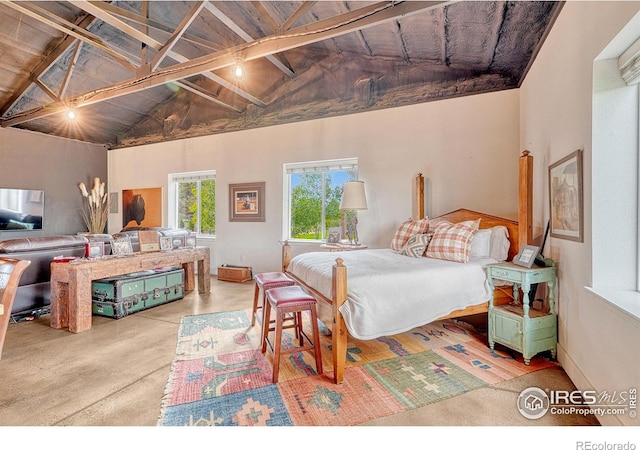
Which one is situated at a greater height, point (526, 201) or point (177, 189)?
point (177, 189)

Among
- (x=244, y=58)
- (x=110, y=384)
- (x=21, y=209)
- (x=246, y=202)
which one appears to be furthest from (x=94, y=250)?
(x=21, y=209)

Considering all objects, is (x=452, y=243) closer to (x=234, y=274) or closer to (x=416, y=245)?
(x=416, y=245)

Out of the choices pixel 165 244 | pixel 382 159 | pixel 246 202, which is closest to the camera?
pixel 165 244

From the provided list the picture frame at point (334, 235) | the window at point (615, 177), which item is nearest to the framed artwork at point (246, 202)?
the picture frame at point (334, 235)

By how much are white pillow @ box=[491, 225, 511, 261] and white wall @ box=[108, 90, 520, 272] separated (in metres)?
0.62

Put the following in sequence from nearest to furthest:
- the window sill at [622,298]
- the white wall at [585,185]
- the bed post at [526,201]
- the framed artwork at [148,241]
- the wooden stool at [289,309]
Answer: the window sill at [622,298] → the white wall at [585,185] → the wooden stool at [289,309] → the bed post at [526,201] → the framed artwork at [148,241]

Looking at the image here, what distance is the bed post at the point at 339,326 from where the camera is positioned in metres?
2.01

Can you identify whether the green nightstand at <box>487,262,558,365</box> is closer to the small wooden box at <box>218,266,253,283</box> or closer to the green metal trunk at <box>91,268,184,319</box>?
the green metal trunk at <box>91,268,184,319</box>

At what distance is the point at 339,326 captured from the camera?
79.5 inches

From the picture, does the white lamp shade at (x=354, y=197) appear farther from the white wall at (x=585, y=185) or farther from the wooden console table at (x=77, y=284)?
the wooden console table at (x=77, y=284)

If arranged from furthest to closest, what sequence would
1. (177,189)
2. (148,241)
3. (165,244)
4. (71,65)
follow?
(177,189) → (71,65) → (165,244) → (148,241)

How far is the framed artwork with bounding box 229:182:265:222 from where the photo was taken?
5.37 m

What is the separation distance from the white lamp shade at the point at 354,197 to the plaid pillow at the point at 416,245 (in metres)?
1.03

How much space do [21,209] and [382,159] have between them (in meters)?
6.91
